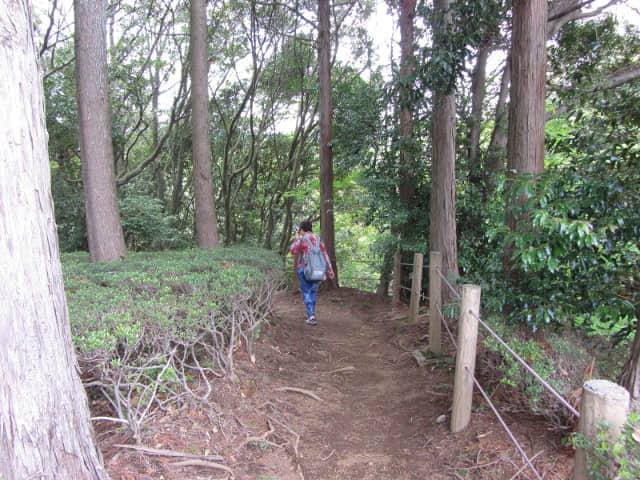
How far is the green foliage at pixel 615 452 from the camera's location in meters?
1.45

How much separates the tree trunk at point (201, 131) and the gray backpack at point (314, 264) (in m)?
2.14

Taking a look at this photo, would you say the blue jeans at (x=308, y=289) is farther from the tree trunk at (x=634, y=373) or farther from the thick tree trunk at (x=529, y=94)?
the tree trunk at (x=634, y=373)

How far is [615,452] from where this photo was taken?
145 centimetres

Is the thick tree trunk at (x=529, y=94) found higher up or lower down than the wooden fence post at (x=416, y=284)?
higher up

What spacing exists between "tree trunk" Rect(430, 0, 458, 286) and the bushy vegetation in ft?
11.1

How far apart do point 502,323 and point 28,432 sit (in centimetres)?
378

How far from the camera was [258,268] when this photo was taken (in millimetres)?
5188

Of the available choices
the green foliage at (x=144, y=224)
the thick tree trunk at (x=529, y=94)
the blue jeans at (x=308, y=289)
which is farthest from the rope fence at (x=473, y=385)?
the green foliage at (x=144, y=224)

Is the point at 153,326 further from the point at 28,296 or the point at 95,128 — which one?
the point at 95,128

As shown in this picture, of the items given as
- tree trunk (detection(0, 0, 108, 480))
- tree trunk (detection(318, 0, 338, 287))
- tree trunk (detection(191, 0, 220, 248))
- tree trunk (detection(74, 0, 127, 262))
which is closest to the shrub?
tree trunk (detection(0, 0, 108, 480))

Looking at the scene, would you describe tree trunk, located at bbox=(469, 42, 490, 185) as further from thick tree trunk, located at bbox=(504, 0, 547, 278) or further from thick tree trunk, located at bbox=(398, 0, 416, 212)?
thick tree trunk, located at bbox=(504, 0, 547, 278)

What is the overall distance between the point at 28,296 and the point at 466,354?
307 cm

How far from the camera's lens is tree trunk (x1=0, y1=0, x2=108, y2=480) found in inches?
77.0

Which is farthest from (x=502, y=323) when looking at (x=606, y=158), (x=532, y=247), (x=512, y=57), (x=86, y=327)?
(x=86, y=327)
